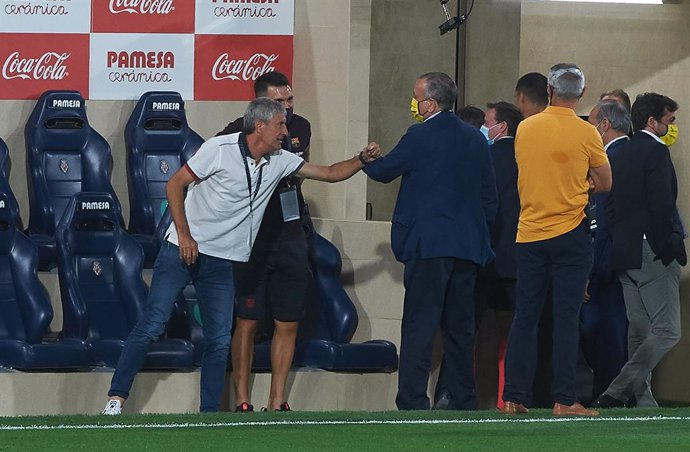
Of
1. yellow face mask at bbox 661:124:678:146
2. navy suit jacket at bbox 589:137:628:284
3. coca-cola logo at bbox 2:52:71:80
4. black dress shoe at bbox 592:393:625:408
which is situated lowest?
black dress shoe at bbox 592:393:625:408

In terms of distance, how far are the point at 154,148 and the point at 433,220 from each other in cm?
297

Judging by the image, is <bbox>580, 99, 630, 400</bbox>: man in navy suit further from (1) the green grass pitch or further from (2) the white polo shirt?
(2) the white polo shirt

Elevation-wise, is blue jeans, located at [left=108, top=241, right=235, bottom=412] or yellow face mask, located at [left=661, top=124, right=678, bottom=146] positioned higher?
yellow face mask, located at [left=661, top=124, right=678, bottom=146]

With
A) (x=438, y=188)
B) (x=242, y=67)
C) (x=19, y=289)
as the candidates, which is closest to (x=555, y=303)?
(x=438, y=188)

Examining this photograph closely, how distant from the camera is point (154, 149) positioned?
33.4 ft

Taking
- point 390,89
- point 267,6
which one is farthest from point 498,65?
point 267,6

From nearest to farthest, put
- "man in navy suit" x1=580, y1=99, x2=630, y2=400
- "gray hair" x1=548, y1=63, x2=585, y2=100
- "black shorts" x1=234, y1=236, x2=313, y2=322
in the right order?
"gray hair" x1=548, y1=63, x2=585, y2=100 < "black shorts" x1=234, y1=236, x2=313, y2=322 < "man in navy suit" x1=580, y1=99, x2=630, y2=400

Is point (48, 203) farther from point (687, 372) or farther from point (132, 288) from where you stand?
point (687, 372)

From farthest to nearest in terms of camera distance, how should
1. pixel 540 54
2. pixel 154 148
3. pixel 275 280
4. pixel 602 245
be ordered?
pixel 540 54 < pixel 154 148 < pixel 602 245 < pixel 275 280

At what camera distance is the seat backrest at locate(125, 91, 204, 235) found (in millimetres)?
10109

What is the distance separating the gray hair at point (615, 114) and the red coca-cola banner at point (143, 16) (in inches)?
115

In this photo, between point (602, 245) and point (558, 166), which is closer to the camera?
point (558, 166)

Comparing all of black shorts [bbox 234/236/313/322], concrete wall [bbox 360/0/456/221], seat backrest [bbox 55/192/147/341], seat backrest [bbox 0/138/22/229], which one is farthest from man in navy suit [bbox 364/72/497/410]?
concrete wall [bbox 360/0/456/221]

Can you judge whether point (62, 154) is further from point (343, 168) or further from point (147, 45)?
point (343, 168)
